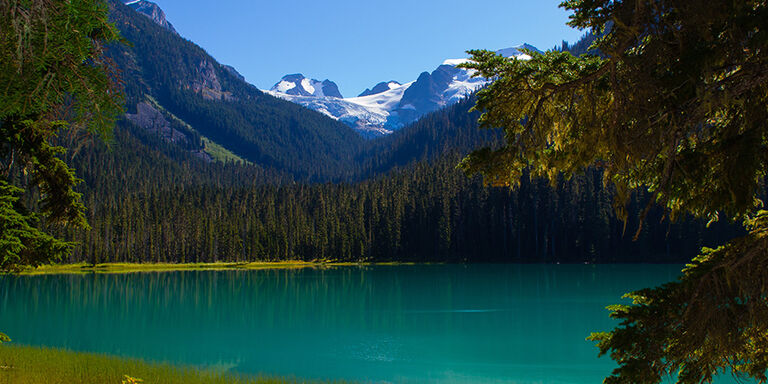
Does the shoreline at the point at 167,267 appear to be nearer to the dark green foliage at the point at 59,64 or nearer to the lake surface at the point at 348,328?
the lake surface at the point at 348,328

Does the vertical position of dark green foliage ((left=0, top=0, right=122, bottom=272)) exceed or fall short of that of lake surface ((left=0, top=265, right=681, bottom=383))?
it exceeds it

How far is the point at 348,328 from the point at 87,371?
15387mm

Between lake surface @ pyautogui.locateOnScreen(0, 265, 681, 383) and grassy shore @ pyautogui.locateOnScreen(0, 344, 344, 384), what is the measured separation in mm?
2673

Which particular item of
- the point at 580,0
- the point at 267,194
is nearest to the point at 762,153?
the point at 580,0

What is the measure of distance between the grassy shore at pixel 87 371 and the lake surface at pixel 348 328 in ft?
8.77

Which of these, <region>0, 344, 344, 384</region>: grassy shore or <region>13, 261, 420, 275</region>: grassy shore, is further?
<region>13, 261, 420, 275</region>: grassy shore

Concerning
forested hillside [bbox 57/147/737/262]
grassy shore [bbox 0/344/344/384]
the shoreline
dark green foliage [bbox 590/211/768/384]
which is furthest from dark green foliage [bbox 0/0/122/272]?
forested hillside [bbox 57/147/737/262]

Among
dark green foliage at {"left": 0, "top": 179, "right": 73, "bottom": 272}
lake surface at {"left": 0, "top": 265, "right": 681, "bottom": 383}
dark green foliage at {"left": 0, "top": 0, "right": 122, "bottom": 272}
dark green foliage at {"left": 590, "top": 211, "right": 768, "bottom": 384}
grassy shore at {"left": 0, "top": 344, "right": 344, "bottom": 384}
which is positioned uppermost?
dark green foliage at {"left": 0, "top": 0, "right": 122, "bottom": 272}

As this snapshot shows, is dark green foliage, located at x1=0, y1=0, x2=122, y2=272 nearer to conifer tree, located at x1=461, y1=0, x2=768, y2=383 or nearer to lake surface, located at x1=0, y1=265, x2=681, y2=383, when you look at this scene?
conifer tree, located at x1=461, y1=0, x2=768, y2=383

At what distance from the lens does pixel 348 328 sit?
99.3 ft

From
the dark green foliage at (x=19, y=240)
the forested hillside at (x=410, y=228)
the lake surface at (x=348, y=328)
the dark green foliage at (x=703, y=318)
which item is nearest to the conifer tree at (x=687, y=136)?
the dark green foliage at (x=703, y=318)

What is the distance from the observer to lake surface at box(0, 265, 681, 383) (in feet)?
69.3

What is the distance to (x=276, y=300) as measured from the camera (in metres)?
43.4

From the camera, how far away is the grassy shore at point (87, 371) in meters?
15.1
